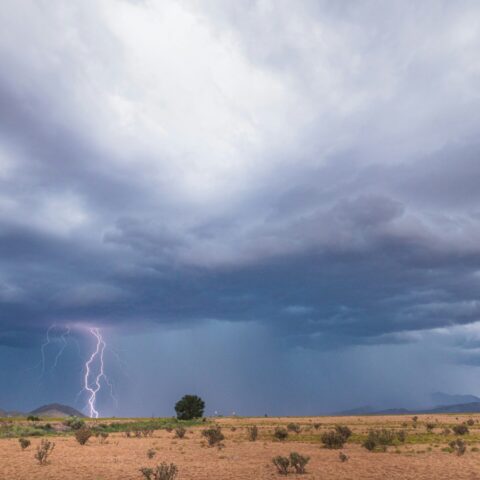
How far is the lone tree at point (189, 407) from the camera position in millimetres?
97312

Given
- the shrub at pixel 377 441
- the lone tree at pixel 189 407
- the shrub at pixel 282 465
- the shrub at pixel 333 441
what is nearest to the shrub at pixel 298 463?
the shrub at pixel 282 465

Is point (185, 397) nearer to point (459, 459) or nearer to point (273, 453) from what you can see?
point (273, 453)

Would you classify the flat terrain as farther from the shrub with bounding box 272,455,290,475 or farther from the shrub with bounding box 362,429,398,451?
the shrub with bounding box 362,429,398,451

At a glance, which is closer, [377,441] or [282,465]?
[282,465]

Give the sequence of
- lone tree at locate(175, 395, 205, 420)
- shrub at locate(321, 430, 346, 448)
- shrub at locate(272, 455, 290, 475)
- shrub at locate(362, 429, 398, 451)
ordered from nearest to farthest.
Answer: shrub at locate(272, 455, 290, 475) < shrub at locate(362, 429, 398, 451) < shrub at locate(321, 430, 346, 448) < lone tree at locate(175, 395, 205, 420)

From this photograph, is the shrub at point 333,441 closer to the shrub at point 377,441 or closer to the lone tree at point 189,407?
the shrub at point 377,441

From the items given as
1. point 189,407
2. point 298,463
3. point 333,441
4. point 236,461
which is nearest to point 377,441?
point 333,441

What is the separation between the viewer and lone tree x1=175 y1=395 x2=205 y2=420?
3831 inches

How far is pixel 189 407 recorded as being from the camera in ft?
322

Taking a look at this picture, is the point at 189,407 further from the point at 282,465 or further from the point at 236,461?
the point at 282,465

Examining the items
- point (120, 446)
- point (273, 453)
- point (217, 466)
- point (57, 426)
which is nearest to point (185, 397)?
point (57, 426)

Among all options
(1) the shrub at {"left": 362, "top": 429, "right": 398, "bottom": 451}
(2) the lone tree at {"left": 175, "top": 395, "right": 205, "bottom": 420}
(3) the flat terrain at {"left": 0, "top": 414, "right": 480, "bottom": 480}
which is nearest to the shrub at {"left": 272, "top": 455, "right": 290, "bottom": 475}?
(3) the flat terrain at {"left": 0, "top": 414, "right": 480, "bottom": 480}

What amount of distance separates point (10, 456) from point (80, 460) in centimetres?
603

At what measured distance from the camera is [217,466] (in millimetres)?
29688
